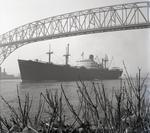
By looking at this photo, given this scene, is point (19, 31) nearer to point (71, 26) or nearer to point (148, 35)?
point (71, 26)

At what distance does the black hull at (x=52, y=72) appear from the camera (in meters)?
11.4

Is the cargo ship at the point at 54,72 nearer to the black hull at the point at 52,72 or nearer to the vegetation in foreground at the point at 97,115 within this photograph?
the black hull at the point at 52,72

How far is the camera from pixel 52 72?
12.1 meters

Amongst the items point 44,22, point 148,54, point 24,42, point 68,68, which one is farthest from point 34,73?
point 148,54

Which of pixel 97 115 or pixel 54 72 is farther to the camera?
pixel 54 72

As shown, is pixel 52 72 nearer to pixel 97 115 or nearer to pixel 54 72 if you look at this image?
pixel 54 72

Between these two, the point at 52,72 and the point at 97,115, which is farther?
the point at 52,72

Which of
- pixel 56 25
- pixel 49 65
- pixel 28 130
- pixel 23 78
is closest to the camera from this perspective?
pixel 28 130

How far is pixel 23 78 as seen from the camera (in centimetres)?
1116

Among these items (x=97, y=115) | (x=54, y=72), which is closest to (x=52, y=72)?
(x=54, y=72)

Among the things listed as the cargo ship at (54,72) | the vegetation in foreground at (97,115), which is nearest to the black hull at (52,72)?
the cargo ship at (54,72)

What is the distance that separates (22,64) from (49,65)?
1.22 m

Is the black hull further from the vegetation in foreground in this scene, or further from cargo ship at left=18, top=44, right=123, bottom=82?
the vegetation in foreground

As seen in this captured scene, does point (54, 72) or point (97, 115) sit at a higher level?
point (54, 72)
